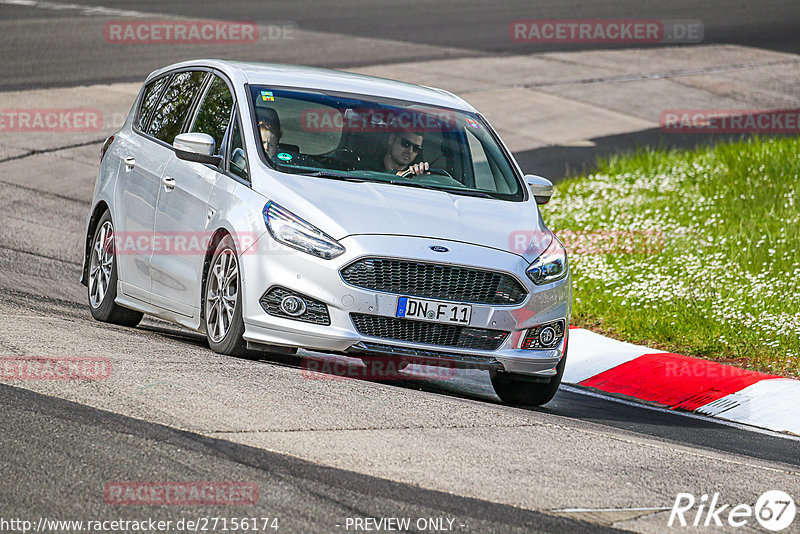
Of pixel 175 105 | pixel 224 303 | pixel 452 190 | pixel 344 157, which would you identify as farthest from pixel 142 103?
pixel 452 190

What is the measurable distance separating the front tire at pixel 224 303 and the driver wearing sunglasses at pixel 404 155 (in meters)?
1.27

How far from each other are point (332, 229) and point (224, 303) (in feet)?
2.97

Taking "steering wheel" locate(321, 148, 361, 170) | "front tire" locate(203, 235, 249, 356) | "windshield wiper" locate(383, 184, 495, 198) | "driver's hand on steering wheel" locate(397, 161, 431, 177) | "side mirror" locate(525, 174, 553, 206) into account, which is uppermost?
"steering wheel" locate(321, 148, 361, 170)

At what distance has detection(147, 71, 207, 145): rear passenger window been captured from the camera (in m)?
8.85

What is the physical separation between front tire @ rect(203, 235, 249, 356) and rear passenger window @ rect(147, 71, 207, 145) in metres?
1.55

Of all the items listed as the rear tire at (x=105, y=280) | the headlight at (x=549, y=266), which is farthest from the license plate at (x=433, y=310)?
the rear tire at (x=105, y=280)

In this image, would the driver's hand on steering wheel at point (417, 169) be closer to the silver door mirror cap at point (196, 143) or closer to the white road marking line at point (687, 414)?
the silver door mirror cap at point (196, 143)

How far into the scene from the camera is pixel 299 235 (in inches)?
280

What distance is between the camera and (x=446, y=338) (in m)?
7.18

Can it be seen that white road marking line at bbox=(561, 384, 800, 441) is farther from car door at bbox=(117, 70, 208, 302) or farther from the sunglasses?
car door at bbox=(117, 70, 208, 302)

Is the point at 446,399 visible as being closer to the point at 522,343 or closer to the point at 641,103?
the point at 522,343

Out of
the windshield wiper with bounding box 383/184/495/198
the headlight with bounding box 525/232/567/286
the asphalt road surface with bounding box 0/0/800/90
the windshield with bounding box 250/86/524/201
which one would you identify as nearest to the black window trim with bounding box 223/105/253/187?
the windshield with bounding box 250/86/524/201

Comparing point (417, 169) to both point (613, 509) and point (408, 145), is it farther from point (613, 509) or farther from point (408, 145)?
point (613, 509)

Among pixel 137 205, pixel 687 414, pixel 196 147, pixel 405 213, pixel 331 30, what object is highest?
pixel 196 147
